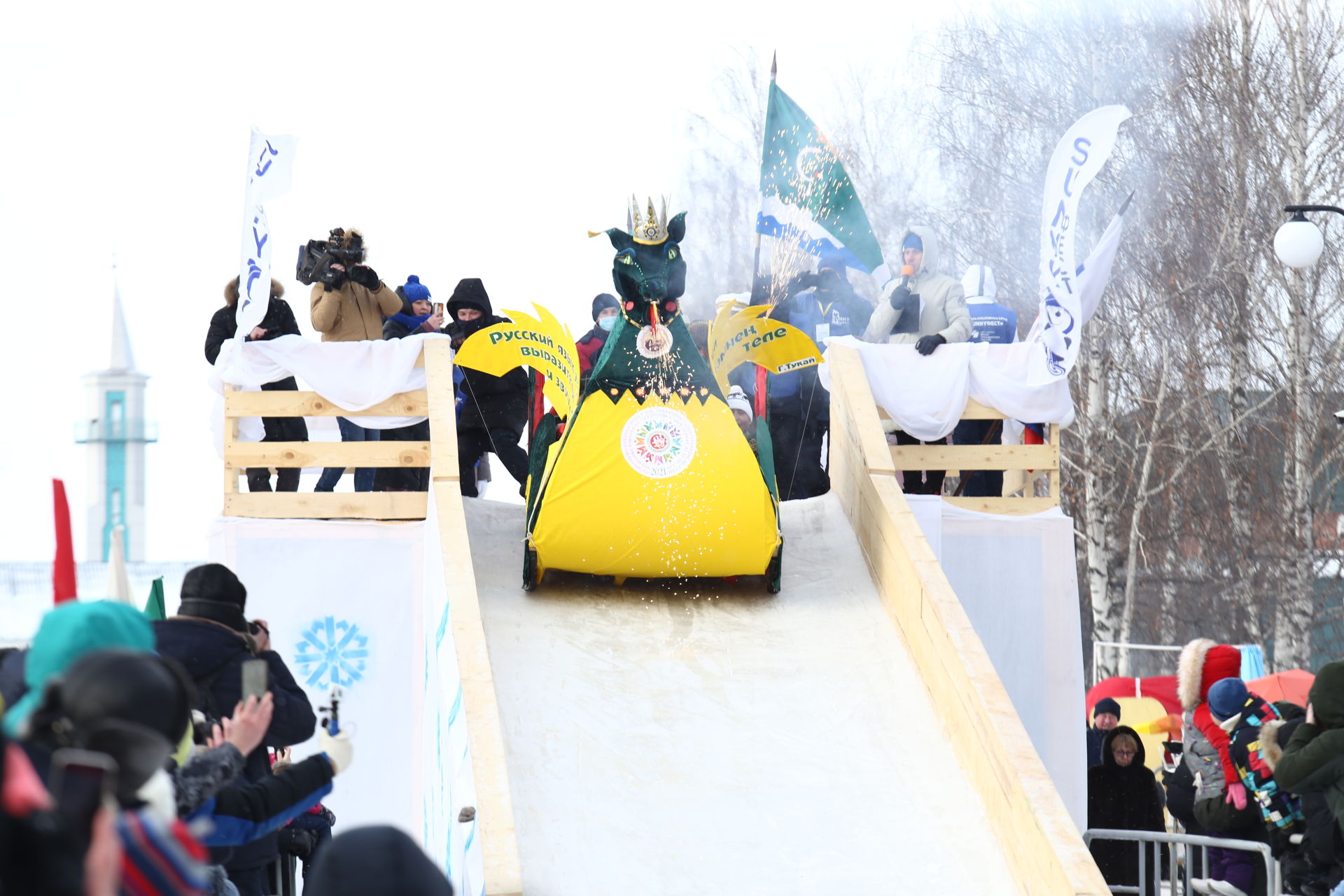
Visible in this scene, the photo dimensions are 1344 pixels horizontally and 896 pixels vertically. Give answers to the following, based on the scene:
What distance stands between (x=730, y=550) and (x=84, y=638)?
4.65 metres

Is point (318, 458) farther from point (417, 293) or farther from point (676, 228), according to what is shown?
point (676, 228)

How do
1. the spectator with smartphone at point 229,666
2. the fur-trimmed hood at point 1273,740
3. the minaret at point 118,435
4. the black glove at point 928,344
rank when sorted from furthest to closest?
the minaret at point 118,435
the black glove at point 928,344
the fur-trimmed hood at point 1273,740
the spectator with smartphone at point 229,666

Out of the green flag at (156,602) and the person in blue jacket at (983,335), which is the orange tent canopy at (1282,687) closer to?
the person in blue jacket at (983,335)

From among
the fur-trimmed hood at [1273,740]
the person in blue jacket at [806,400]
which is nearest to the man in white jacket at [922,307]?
the person in blue jacket at [806,400]

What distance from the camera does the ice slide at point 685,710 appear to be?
5.25 metres

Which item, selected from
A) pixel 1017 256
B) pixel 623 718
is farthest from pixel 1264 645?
pixel 623 718

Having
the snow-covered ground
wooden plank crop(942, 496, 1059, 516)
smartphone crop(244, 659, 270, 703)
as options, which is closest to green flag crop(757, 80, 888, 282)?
wooden plank crop(942, 496, 1059, 516)

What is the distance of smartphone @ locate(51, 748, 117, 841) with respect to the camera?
5.37ft

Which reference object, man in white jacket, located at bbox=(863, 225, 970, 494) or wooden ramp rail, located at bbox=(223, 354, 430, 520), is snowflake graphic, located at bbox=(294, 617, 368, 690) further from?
man in white jacket, located at bbox=(863, 225, 970, 494)

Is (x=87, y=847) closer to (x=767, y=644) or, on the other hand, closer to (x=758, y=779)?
(x=758, y=779)

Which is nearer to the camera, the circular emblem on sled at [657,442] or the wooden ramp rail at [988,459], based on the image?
the circular emblem on sled at [657,442]

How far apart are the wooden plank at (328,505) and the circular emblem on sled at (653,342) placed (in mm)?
1571

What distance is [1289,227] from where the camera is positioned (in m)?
9.93

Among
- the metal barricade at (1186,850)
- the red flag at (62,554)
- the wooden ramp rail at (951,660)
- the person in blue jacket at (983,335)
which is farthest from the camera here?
the person in blue jacket at (983,335)
